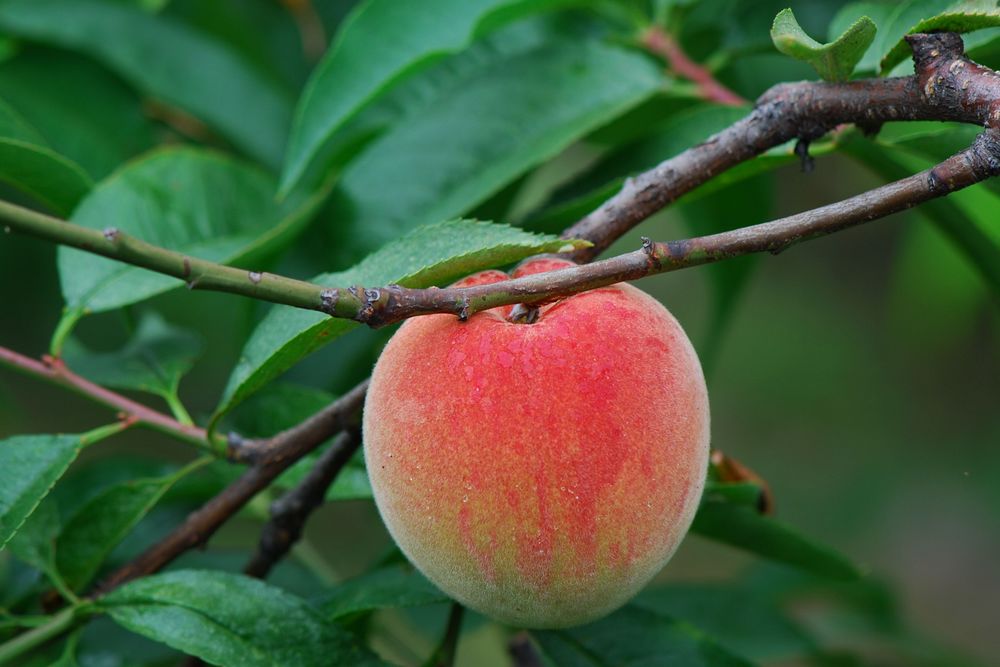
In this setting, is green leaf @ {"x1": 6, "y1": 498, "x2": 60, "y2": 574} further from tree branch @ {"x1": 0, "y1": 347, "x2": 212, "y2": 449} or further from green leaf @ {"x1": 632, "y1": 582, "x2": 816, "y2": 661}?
green leaf @ {"x1": 632, "y1": 582, "x2": 816, "y2": 661}

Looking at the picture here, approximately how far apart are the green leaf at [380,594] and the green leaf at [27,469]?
220mm

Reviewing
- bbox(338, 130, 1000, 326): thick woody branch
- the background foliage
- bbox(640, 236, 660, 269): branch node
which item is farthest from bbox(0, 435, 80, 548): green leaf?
bbox(640, 236, 660, 269): branch node

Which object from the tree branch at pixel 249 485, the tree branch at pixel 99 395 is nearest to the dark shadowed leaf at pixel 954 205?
the tree branch at pixel 249 485

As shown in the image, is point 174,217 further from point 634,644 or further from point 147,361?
point 634,644

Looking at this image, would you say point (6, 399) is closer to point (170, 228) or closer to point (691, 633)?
point (170, 228)

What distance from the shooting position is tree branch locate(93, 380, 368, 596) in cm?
74

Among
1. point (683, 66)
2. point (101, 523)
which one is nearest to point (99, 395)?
point (101, 523)

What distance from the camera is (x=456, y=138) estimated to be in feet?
3.28

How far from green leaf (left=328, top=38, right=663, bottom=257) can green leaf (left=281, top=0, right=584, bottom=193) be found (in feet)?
0.29

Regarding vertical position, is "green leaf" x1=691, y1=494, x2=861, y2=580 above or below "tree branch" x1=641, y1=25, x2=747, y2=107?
below

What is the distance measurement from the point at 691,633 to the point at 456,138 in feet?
1.65

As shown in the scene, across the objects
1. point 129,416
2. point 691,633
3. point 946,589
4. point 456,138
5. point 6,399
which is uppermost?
point 946,589

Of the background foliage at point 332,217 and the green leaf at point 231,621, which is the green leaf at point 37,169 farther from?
Answer: the green leaf at point 231,621

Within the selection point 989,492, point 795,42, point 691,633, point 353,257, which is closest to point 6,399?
point 353,257
